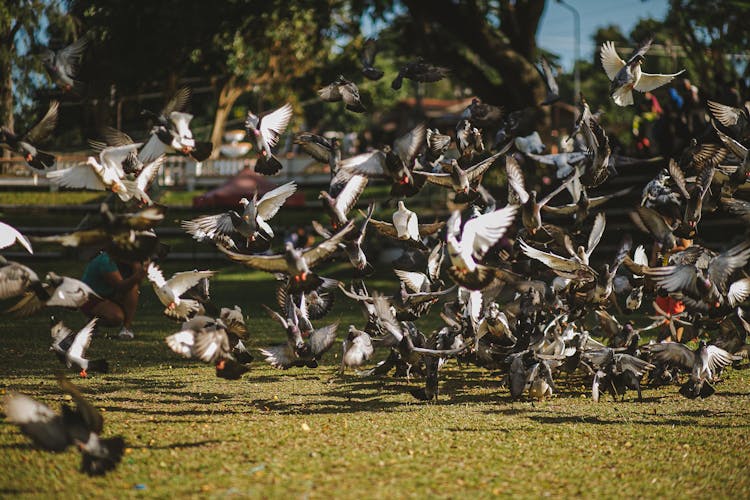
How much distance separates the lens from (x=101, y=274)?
25.6 ft

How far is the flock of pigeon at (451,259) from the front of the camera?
6.30 meters

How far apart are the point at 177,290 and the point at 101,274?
1.27 meters

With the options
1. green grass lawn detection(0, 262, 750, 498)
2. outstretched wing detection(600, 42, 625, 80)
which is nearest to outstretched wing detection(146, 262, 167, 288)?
green grass lawn detection(0, 262, 750, 498)

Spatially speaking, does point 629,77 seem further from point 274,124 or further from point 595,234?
point 274,124

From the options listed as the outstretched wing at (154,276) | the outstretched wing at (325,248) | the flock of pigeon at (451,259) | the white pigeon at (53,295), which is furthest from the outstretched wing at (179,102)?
the outstretched wing at (325,248)

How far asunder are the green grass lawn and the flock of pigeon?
340 millimetres

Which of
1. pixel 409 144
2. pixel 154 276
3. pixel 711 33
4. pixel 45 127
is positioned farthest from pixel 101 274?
pixel 711 33

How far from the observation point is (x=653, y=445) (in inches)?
233

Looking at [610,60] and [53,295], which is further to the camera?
[610,60]

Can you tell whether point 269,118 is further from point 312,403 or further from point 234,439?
point 234,439

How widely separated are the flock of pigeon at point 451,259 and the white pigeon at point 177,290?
0.6 inches

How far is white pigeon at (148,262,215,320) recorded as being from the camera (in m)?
6.88

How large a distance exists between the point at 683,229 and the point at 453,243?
2786 mm

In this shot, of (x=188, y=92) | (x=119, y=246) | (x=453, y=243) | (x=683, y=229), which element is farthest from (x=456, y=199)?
(x=119, y=246)
